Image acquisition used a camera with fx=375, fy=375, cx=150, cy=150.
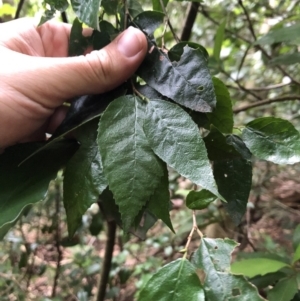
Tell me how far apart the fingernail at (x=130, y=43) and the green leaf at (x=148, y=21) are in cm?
3

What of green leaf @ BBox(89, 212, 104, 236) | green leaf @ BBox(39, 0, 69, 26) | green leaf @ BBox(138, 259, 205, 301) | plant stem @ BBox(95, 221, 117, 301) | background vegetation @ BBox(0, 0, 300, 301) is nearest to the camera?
green leaf @ BBox(138, 259, 205, 301)

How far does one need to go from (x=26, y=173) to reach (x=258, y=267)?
0.49m

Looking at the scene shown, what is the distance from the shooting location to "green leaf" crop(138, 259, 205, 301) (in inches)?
16.8

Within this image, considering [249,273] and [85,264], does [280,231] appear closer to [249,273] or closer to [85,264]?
[85,264]

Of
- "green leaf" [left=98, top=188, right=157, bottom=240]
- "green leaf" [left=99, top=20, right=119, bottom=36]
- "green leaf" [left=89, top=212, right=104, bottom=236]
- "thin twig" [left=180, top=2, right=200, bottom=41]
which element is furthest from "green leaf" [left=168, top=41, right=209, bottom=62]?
"green leaf" [left=89, top=212, right=104, bottom=236]

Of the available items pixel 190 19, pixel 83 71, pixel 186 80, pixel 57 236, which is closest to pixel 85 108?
pixel 83 71

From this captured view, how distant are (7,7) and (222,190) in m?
1.03

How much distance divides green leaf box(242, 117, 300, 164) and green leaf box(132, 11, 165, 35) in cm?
20

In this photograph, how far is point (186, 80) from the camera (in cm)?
51

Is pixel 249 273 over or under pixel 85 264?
over

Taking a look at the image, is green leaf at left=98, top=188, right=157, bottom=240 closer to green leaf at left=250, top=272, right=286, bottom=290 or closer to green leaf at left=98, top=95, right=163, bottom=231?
green leaf at left=98, top=95, right=163, bottom=231

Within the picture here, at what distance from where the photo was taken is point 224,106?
1.78 feet

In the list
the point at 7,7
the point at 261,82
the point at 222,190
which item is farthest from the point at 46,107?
the point at 261,82

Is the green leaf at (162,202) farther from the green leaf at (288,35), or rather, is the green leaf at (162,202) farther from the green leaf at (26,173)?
the green leaf at (288,35)
